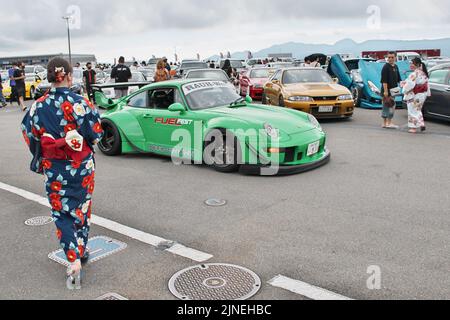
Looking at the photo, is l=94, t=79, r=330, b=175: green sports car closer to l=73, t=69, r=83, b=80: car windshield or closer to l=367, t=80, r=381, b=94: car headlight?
l=367, t=80, r=381, b=94: car headlight

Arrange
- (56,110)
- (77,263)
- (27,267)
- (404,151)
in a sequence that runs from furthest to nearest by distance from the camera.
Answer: (404,151) < (27,267) < (77,263) < (56,110)

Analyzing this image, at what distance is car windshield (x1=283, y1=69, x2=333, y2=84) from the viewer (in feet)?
39.2

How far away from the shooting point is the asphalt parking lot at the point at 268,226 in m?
3.40

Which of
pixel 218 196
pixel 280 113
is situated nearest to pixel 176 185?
pixel 218 196

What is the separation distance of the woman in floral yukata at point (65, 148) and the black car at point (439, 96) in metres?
8.98

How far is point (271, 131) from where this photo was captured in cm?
614

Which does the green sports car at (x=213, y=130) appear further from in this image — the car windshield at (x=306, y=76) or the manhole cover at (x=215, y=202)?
the car windshield at (x=306, y=76)

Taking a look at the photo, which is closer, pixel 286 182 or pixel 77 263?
pixel 77 263

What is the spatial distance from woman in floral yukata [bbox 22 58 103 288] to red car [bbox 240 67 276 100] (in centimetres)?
1354

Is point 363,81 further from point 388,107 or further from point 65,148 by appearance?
point 65,148

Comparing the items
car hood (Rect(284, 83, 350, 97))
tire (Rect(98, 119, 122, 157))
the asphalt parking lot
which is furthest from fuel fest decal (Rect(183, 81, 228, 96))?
car hood (Rect(284, 83, 350, 97))
